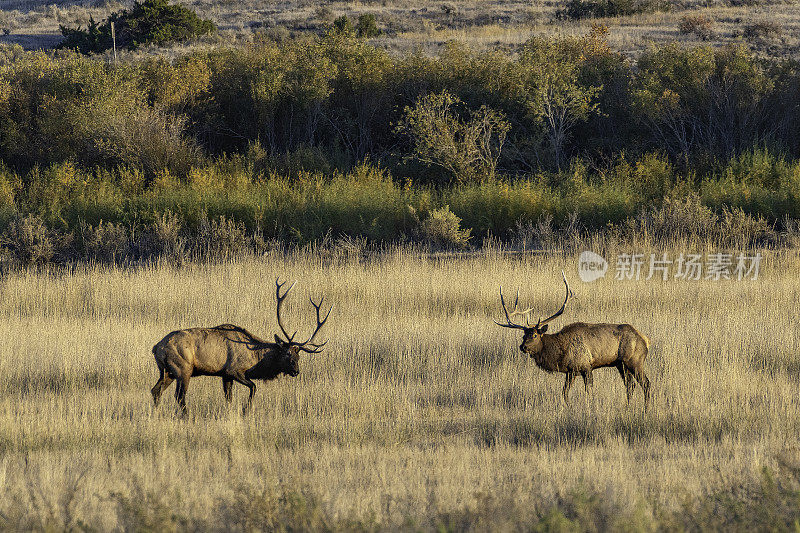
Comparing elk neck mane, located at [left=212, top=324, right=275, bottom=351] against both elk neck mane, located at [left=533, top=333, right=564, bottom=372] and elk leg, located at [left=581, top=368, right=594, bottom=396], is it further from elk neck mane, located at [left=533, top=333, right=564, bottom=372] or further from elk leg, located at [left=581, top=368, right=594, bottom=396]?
elk leg, located at [left=581, top=368, right=594, bottom=396]

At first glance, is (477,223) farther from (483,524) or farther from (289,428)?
(483,524)

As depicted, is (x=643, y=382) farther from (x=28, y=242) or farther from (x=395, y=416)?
(x=28, y=242)

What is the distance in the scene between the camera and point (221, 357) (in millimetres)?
8922

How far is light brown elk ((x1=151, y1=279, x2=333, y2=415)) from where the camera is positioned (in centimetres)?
871

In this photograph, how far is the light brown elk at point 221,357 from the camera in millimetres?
8711

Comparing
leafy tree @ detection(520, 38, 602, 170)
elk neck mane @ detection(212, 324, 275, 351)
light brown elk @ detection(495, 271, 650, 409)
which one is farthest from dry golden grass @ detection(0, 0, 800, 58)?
elk neck mane @ detection(212, 324, 275, 351)

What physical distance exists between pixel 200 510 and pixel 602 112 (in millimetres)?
22939

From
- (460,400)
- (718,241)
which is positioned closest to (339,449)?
(460,400)

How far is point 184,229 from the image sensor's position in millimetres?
21797

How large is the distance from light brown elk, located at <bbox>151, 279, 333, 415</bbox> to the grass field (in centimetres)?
37

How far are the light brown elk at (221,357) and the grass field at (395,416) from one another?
1.21ft

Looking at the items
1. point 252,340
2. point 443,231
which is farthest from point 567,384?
point 443,231

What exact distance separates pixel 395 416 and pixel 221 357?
1.80 meters

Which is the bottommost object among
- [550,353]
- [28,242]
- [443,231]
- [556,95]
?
[443,231]
